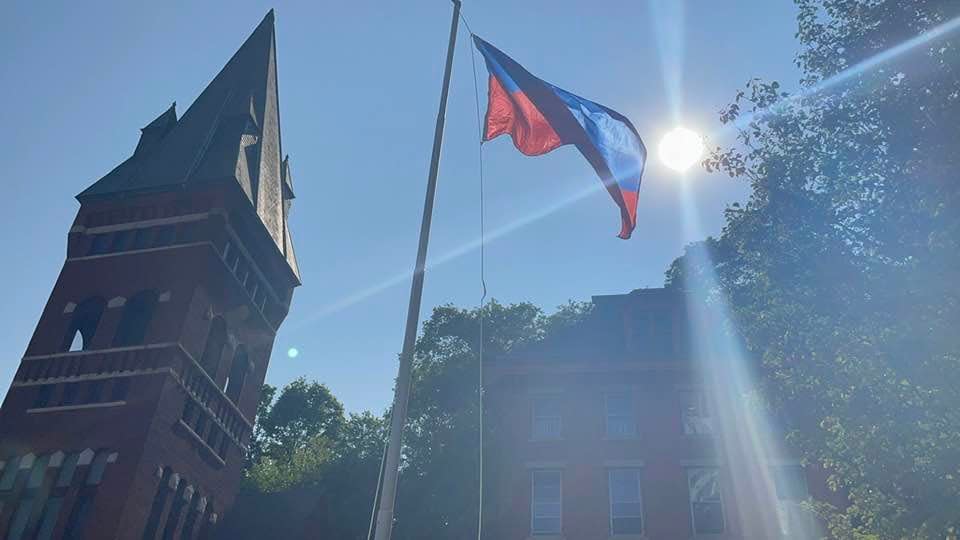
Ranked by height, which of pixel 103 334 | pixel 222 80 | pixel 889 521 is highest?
pixel 222 80

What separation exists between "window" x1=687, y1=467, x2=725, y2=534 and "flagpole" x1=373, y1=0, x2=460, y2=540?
2127 centimetres

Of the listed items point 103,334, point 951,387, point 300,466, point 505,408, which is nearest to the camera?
point 951,387

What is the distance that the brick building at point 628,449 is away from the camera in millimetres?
29969

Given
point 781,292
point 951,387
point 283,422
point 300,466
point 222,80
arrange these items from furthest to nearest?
1. point 283,422
2. point 300,466
3. point 222,80
4. point 781,292
5. point 951,387

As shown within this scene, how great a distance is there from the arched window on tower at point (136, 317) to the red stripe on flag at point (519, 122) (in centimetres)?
1730

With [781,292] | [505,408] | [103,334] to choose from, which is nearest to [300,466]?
[505,408]

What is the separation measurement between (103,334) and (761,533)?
24218 mm

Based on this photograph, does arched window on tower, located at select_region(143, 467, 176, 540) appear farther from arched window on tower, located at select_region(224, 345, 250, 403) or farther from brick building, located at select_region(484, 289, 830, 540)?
brick building, located at select_region(484, 289, 830, 540)

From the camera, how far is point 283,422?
182 ft

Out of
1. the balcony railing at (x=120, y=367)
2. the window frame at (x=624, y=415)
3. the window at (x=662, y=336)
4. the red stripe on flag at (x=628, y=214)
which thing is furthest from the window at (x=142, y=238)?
the red stripe on flag at (x=628, y=214)

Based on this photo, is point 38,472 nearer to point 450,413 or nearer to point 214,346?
point 214,346

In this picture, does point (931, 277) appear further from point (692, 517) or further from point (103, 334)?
point (103, 334)

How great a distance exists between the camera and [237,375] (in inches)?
1212

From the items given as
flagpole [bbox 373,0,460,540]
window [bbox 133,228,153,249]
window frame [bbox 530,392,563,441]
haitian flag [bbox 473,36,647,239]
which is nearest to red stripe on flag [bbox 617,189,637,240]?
haitian flag [bbox 473,36,647,239]
